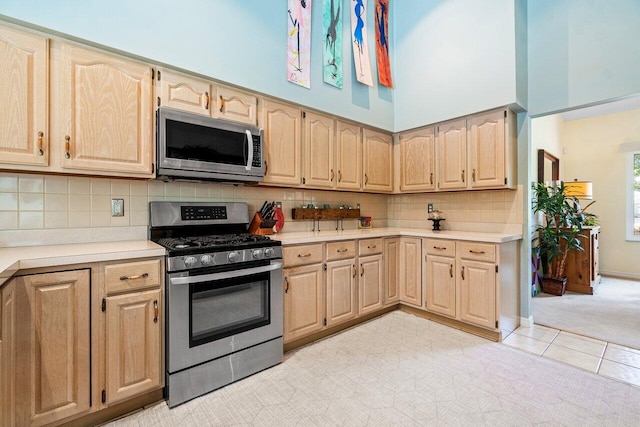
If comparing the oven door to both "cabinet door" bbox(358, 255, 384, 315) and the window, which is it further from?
the window

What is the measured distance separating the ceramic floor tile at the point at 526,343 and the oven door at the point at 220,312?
2.14 metres

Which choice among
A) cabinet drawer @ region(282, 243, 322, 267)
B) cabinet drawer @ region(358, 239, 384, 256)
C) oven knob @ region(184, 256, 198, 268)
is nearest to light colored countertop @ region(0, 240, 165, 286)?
oven knob @ region(184, 256, 198, 268)

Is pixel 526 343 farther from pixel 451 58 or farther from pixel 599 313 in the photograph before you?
pixel 451 58

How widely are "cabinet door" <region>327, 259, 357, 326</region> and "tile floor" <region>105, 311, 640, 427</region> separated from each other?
25 cm

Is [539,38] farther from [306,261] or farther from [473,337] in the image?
[306,261]

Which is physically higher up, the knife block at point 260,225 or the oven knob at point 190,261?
the knife block at point 260,225

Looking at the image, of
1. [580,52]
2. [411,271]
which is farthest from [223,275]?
[580,52]

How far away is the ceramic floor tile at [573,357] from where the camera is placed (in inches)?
93.6

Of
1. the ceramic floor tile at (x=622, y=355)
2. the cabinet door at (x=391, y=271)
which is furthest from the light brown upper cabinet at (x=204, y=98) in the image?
the ceramic floor tile at (x=622, y=355)

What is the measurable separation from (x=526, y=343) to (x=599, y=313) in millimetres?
1555

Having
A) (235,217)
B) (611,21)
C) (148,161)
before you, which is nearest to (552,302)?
(611,21)

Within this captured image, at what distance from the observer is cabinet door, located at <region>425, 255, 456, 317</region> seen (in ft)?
10.2

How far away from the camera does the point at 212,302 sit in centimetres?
208

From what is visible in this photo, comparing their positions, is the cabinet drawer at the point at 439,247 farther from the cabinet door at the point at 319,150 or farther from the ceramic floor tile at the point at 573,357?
the cabinet door at the point at 319,150
